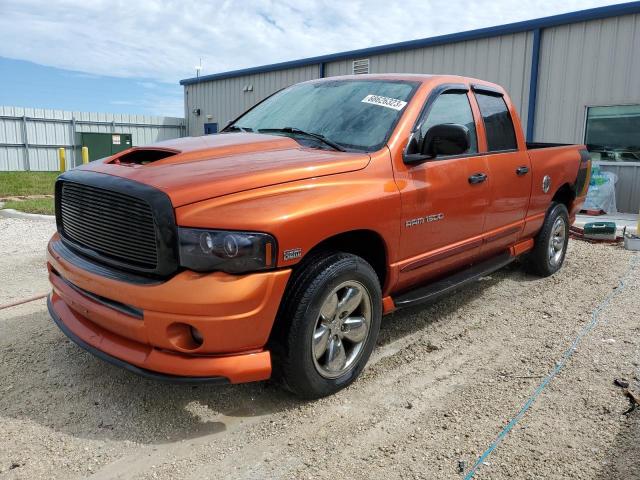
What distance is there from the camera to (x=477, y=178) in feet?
13.0

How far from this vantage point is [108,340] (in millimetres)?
2727

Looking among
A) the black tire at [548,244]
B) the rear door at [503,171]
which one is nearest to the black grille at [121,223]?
the rear door at [503,171]

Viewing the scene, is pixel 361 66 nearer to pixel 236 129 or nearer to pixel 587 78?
pixel 587 78

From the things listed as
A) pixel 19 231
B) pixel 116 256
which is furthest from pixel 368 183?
pixel 19 231

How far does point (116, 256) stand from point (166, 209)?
0.52m

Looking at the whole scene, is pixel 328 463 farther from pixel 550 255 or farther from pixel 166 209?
pixel 550 255

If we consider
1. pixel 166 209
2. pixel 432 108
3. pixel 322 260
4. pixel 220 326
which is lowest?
pixel 220 326

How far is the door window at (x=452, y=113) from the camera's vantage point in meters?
3.78

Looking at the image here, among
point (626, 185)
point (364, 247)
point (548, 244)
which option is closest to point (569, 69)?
point (626, 185)

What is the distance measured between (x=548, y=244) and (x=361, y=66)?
1143 centimetres

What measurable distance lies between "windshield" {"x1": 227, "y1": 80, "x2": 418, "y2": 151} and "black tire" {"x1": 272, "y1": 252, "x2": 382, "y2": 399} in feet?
2.81

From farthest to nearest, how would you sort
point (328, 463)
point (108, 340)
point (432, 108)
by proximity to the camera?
point (432, 108) → point (108, 340) → point (328, 463)

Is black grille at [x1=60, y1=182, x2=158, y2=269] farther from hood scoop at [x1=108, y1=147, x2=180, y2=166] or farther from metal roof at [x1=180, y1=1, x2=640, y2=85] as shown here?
metal roof at [x1=180, y1=1, x2=640, y2=85]

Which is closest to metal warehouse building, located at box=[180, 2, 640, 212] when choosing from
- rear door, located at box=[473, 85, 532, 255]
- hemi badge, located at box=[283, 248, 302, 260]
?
rear door, located at box=[473, 85, 532, 255]
